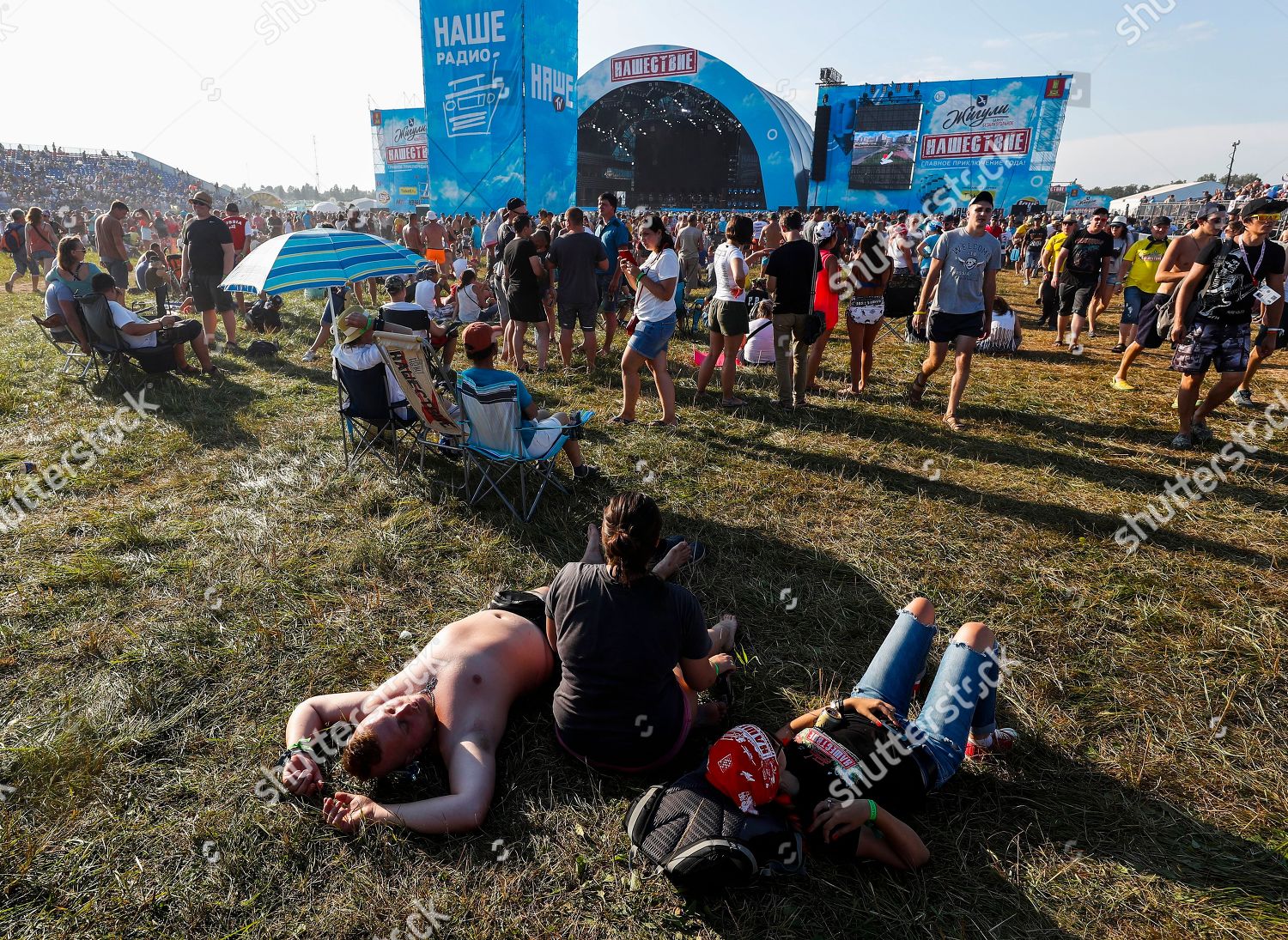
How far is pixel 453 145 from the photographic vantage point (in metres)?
17.7

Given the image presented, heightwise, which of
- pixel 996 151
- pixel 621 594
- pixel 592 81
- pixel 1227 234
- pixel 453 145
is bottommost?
pixel 621 594

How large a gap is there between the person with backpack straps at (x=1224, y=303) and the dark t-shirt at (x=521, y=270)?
19.6 feet

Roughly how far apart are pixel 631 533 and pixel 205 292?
28.6ft

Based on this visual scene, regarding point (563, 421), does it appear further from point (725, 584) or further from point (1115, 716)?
point (1115, 716)

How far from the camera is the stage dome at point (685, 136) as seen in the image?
3328cm

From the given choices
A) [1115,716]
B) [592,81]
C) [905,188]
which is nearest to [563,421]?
[1115,716]

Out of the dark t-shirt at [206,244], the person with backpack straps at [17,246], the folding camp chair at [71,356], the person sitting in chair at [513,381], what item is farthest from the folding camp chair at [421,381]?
the person with backpack straps at [17,246]

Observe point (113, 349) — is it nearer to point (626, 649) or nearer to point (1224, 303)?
point (626, 649)

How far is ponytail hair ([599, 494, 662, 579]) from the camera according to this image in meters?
2.21

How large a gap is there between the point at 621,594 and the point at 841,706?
3.36 ft

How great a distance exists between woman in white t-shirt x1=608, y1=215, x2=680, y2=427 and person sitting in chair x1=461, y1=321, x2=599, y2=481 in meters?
1.42

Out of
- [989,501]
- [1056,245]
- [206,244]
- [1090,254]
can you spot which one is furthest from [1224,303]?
[206,244]

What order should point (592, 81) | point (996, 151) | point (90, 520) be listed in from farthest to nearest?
point (592, 81)
point (996, 151)
point (90, 520)

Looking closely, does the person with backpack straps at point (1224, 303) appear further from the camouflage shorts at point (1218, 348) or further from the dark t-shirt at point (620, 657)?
the dark t-shirt at point (620, 657)
